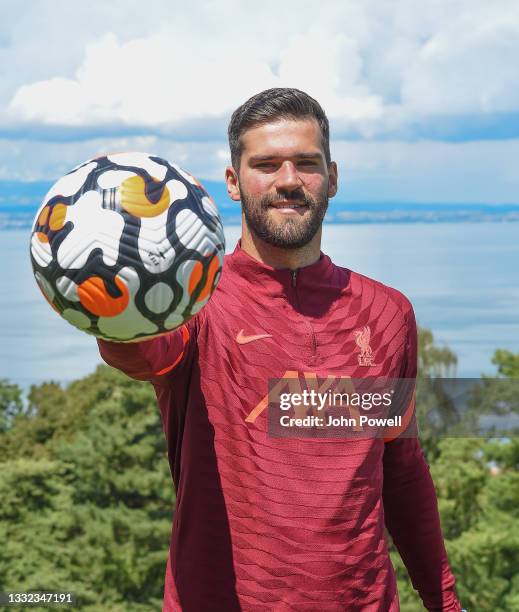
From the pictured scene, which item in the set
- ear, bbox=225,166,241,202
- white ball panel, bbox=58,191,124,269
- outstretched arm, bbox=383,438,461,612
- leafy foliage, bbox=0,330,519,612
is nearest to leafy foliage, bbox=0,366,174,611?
leafy foliage, bbox=0,330,519,612

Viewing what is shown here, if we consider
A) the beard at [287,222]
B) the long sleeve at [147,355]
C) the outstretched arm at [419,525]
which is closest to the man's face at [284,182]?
the beard at [287,222]

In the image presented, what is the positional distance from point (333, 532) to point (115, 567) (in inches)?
1145

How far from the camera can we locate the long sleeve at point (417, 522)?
3.59 meters

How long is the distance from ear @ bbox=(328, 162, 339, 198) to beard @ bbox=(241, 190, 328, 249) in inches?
7.2

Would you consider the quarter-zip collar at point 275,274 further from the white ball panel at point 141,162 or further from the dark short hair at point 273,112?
the white ball panel at point 141,162

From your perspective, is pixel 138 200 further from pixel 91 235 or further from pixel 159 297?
pixel 159 297

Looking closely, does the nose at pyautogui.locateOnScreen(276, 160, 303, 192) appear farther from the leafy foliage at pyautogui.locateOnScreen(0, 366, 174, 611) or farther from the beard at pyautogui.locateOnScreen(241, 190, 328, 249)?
the leafy foliage at pyautogui.locateOnScreen(0, 366, 174, 611)

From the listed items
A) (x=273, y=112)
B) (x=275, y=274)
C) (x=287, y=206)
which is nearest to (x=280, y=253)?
(x=275, y=274)

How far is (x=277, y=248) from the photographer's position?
3.28m

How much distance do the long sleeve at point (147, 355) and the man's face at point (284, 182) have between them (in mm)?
496

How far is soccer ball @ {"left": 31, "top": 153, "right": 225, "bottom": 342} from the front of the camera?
258 centimetres

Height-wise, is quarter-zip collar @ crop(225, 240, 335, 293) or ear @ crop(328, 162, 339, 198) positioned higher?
ear @ crop(328, 162, 339, 198)

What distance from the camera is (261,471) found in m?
3.05

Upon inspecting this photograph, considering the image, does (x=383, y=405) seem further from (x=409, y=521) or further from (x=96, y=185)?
(x=96, y=185)
